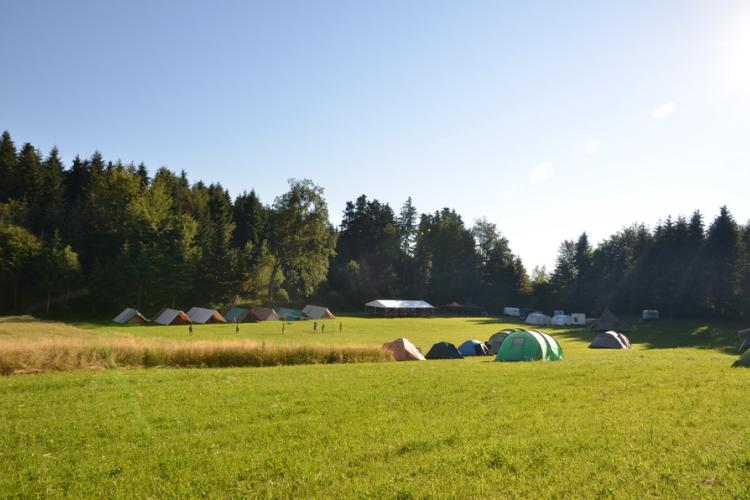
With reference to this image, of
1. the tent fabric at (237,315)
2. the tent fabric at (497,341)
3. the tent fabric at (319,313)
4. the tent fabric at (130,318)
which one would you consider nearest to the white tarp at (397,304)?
the tent fabric at (319,313)

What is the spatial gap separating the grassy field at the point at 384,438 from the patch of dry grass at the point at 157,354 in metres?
4.10

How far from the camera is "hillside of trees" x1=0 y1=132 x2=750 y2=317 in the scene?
2288 inches

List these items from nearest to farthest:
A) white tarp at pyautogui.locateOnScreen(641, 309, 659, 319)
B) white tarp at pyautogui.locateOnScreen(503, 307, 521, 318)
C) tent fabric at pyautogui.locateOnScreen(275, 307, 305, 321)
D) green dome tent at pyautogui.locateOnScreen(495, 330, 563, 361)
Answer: green dome tent at pyautogui.locateOnScreen(495, 330, 563, 361)
white tarp at pyautogui.locateOnScreen(641, 309, 659, 319)
tent fabric at pyautogui.locateOnScreen(275, 307, 305, 321)
white tarp at pyautogui.locateOnScreen(503, 307, 521, 318)

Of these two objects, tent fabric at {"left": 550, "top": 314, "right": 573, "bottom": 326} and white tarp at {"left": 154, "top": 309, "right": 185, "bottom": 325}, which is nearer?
white tarp at {"left": 154, "top": 309, "right": 185, "bottom": 325}

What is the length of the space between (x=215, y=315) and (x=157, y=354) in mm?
37813

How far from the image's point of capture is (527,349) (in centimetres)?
2238

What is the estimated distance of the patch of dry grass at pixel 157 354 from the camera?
16.8 metres

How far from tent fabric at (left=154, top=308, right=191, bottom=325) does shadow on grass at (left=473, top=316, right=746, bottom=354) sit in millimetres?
40931

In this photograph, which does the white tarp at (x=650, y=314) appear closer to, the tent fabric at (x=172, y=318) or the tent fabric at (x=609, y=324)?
the tent fabric at (x=609, y=324)

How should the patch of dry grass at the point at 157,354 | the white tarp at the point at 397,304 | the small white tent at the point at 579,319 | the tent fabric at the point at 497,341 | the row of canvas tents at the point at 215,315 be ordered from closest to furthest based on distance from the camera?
the patch of dry grass at the point at 157,354
the tent fabric at the point at 497,341
the row of canvas tents at the point at 215,315
the small white tent at the point at 579,319
the white tarp at the point at 397,304

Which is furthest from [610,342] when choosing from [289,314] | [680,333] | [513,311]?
[513,311]

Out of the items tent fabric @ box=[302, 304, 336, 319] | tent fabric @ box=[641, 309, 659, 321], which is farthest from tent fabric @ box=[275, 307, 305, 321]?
tent fabric @ box=[641, 309, 659, 321]

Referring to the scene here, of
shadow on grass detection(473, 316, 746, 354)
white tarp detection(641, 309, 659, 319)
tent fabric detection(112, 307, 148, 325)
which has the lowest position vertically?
shadow on grass detection(473, 316, 746, 354)

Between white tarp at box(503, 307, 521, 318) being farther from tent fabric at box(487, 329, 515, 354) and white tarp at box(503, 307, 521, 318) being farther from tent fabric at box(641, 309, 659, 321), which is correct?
tent fabric at box(487, 329, 515, 354)
